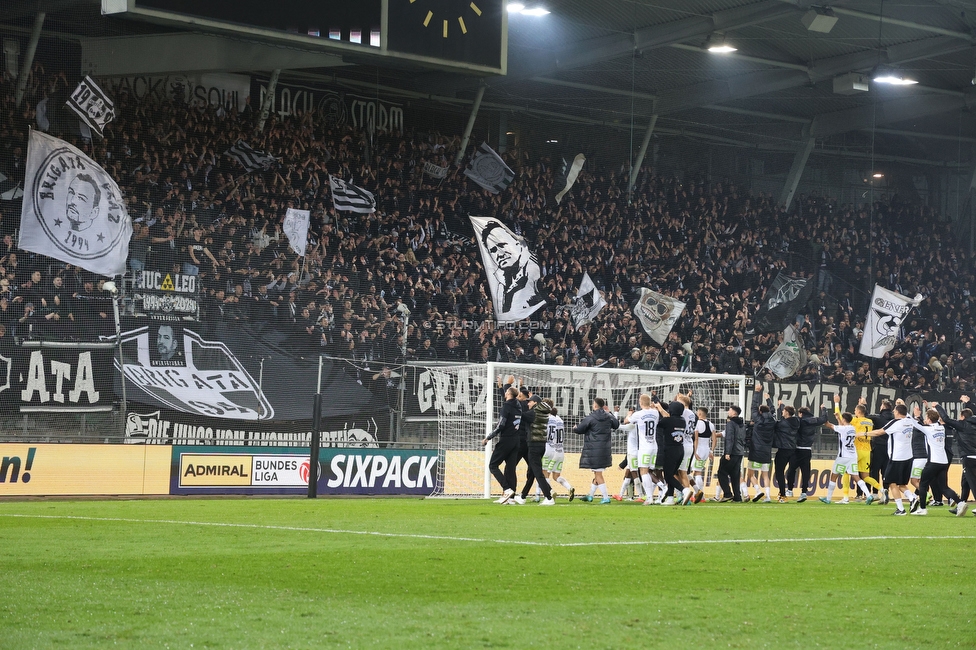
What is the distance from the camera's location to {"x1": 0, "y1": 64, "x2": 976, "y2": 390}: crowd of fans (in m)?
24.3

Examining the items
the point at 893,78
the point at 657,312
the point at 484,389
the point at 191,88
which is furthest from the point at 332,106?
the point at 893,78

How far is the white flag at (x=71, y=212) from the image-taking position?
75.3ft

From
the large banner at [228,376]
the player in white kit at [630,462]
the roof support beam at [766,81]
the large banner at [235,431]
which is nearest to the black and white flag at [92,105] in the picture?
the large banner at [228,376]

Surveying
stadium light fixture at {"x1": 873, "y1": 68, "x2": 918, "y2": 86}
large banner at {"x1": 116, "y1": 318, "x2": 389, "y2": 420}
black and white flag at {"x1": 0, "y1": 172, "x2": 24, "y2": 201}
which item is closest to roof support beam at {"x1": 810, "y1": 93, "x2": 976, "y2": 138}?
stadium light fixture at {"x1": 873, "y1": 68, "x2": 918, "y2": 86}

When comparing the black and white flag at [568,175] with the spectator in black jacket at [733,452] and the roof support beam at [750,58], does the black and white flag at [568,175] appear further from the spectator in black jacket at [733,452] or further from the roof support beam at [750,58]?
the spectator in black jacket at [733,452]

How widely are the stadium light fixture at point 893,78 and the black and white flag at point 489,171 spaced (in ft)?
33.5

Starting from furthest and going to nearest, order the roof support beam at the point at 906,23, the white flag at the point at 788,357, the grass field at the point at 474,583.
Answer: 1. the white flag at the point at 788,357
2. the roof support beam at the point at 906,23
3. the grass field at the point at 474,583

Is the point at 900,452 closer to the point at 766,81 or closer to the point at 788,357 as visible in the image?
the point at 788,357

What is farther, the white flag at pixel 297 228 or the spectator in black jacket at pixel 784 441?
the white flag at pixel 297 228

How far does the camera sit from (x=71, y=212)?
23391 mm

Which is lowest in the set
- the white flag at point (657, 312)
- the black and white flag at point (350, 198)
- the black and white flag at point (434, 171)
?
the white flag at point (657, 312)

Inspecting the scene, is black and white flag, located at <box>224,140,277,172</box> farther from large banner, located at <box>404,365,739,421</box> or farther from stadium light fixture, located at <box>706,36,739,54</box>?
stadium light fixture, located at <box>706,36,739,54</box>

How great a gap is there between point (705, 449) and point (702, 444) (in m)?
0.11

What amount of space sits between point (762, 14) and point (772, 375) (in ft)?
28.8
